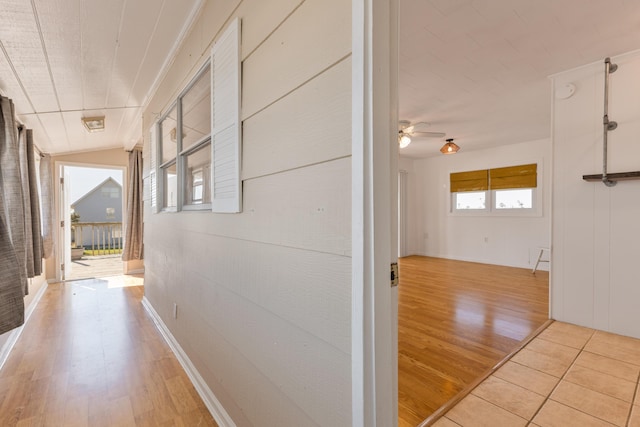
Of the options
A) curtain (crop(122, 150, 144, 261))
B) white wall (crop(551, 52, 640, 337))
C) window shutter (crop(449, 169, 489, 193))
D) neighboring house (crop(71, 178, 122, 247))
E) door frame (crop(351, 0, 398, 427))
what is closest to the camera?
door frame (crop(351, 0, 398, 427))

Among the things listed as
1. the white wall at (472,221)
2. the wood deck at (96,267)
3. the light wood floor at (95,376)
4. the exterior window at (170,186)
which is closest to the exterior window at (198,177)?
the exterior window at (170,186)

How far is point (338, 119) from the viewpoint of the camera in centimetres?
84

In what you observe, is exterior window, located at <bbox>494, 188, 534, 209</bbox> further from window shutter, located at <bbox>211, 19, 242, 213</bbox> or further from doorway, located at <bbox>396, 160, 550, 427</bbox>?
window shutter, located at <bbox>211, 19, 242, 213</bbox>

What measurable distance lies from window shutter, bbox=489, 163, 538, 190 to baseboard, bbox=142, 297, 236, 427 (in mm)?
5711

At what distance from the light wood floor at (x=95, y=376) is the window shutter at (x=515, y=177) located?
19.0 ft

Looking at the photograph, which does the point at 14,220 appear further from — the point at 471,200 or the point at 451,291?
the point at 471,200

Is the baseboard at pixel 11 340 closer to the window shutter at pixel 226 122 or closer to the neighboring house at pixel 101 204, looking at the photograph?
the window shutter at pixel 226 122

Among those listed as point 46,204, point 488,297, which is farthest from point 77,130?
point 488,297

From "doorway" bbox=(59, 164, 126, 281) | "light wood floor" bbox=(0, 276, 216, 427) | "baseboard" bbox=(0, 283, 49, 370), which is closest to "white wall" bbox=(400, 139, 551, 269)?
"light wood floor" bbox=(0, 276, 216, 427)

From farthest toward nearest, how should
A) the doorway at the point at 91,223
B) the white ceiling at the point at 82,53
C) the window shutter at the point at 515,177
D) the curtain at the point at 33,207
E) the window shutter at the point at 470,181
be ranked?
1. the window shutter at the point at 470,181
2. the window shutter at the point at 515,177
3. the doorway at the point at 91,223
4. the curtain at the point at 33,207
5. the white ceiling at the point at 82,53

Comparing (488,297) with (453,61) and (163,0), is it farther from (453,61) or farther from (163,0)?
(163,0)

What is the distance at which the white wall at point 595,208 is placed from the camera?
2.34m

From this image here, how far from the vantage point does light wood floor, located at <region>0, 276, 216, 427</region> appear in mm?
1604

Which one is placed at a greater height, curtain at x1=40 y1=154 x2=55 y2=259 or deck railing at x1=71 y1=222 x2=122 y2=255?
curtain at x1=40 y1=154 x2=55 y2=259
